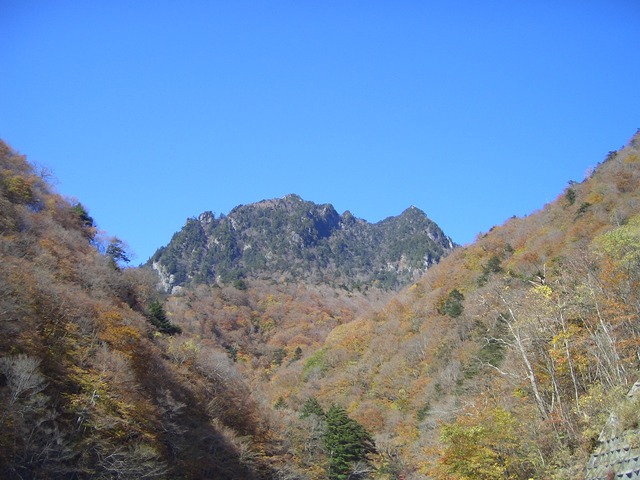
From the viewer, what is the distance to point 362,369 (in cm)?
7106

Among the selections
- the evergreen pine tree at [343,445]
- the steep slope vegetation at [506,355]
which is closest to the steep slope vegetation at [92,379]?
the evergreen pine tree at [343,445]

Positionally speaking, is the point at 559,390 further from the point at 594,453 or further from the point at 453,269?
the point at 453,269

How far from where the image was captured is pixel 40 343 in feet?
88.8

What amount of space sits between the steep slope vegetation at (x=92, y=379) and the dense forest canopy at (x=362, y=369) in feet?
0.40

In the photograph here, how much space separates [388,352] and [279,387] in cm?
2045

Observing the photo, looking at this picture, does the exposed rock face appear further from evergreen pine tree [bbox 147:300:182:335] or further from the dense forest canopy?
evergreen pine tree [bbox 147:300:182:335]

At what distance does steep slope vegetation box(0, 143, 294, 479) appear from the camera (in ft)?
77.8

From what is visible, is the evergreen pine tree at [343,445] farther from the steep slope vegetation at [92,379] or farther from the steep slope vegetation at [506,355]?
the steep slope vegetation at [92,379]

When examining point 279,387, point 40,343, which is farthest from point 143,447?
point 279,387

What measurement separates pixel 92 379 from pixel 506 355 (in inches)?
968

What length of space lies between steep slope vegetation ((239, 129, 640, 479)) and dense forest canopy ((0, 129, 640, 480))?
135 millimetres

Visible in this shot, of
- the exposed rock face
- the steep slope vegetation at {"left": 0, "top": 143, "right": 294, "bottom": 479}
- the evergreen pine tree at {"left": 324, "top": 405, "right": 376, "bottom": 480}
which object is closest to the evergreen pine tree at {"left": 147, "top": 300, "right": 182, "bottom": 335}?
the steep slope vegetation at {"left": 0, "top": 143, "right": 294, "bottom": 479}

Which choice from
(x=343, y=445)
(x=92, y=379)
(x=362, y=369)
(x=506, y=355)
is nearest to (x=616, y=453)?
(x=506, y=355)

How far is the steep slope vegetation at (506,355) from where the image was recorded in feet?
64.1
